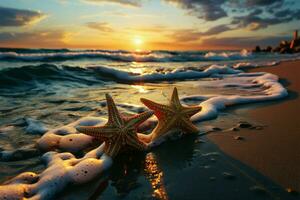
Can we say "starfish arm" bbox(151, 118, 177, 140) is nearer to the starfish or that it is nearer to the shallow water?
the shallow water

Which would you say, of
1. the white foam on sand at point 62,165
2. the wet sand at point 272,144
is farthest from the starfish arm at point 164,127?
the wet sand at point 272,144

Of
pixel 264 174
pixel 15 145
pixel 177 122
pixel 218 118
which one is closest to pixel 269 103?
pixel 218 118

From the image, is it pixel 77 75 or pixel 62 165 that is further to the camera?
pixel 77 75

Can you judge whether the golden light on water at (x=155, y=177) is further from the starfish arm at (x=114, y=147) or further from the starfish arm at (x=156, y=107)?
the starfish arm at (x=156, y=107)

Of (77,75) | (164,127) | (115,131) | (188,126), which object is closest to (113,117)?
(115,131)

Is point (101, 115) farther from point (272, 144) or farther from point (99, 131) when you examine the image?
point (272, 144)

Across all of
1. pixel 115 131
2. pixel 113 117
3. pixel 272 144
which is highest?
pixel 113 117

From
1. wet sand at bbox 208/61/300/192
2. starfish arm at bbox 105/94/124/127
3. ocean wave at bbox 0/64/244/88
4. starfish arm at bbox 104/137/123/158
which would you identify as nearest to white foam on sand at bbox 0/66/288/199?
starfish arm at bbox 104/137/123/158
